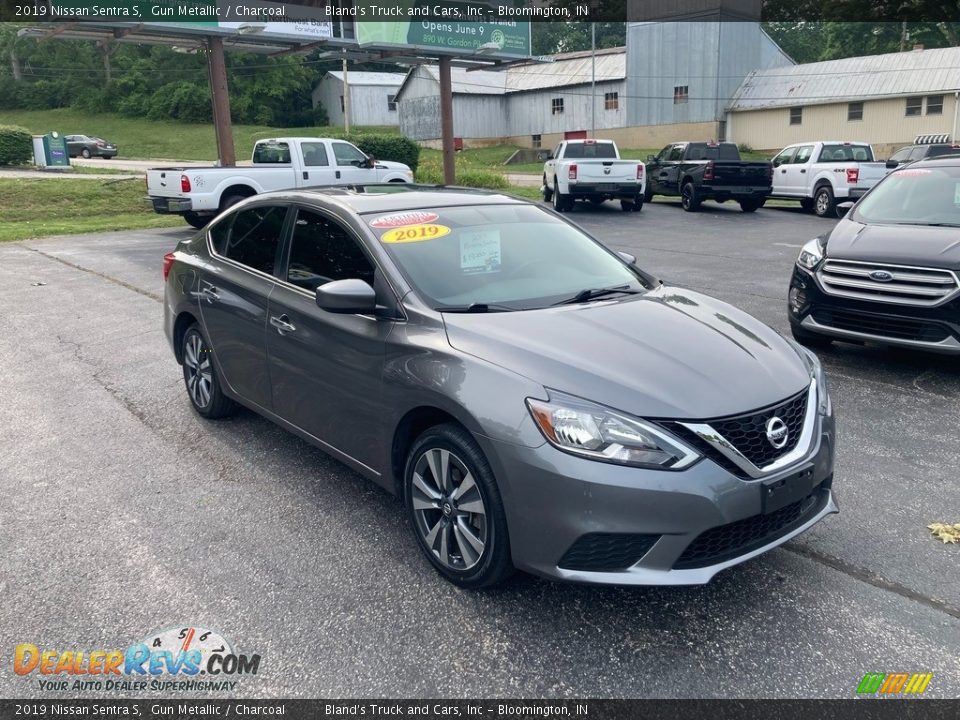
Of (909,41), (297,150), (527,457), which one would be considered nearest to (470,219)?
(527,457)

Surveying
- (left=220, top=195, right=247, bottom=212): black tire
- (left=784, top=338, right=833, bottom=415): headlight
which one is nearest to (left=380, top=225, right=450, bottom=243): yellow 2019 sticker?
(left=784, top=338, right=833, bottom=415): headlight

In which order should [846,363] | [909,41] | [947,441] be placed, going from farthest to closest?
[909,41]
[846,363]
[947,441]

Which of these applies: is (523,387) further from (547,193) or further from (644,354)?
(547,193)

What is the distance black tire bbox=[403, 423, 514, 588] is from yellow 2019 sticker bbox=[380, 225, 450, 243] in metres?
1.14

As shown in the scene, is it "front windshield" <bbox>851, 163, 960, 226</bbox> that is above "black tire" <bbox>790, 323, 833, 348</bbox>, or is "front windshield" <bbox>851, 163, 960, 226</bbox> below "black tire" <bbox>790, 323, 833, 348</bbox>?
above

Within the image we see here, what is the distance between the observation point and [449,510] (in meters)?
3.38

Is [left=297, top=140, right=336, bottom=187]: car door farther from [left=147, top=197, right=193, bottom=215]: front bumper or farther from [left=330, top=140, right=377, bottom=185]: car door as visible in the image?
[left=147, top=197, right=193, bottom=215]: front bumper

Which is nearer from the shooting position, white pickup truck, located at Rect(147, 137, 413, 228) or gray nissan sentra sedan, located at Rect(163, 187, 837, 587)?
gray nissan sentra sedan, located at Rect(163, 187, 837, 587)

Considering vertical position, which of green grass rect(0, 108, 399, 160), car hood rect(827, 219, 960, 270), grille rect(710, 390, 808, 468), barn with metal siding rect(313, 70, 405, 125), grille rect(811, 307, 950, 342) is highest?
barn with metal siding rect(313, 70, 405, 125)

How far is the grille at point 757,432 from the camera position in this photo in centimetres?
300

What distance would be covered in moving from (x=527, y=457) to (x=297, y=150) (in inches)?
644

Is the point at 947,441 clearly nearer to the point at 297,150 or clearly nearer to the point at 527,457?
the point at 527,457

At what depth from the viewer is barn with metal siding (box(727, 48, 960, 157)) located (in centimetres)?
3772

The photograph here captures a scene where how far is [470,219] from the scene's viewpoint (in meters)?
4.40
